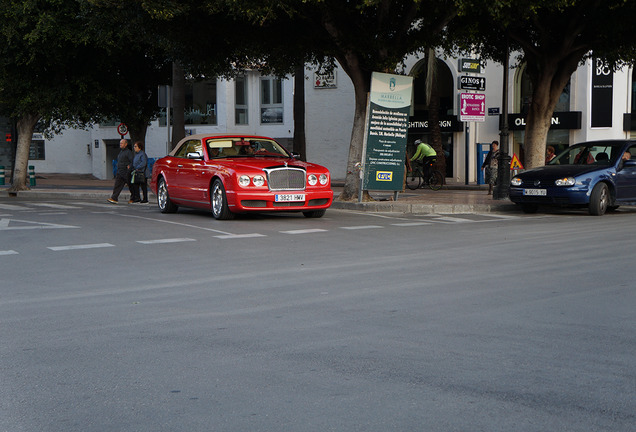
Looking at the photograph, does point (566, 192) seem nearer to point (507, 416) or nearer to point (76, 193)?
point (507, 416)

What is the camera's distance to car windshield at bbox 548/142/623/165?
18297 millimetres

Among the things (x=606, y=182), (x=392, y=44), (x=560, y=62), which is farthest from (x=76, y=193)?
(x=606, y=182)

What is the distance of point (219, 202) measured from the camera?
15.8 m

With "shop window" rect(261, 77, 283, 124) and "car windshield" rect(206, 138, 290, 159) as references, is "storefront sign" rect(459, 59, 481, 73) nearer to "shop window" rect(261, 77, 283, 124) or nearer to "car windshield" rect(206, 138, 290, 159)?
"car windshield" rect(206, 138, 290, 159)

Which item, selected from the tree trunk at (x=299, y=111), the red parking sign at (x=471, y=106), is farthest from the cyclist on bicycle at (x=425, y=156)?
the red parking sign at (x=471, y=106)

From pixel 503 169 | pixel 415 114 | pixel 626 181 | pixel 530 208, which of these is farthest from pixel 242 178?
pixel 415 114

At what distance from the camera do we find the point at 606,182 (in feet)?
58.7

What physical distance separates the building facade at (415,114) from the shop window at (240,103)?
0.18 feet

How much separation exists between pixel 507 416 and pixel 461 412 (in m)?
0.22

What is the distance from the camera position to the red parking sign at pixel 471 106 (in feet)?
78.9

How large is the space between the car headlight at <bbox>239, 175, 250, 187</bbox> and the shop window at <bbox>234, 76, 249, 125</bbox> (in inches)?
1313

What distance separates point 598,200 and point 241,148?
724cm

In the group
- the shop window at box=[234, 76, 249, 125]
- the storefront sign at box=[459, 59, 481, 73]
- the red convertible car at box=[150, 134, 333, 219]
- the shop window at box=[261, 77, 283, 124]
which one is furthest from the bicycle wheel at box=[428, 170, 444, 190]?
the shop window at box=[234, 76, 249, 125]

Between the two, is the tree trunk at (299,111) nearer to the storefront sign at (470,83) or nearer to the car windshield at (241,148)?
the storefront sign at (470,83)
